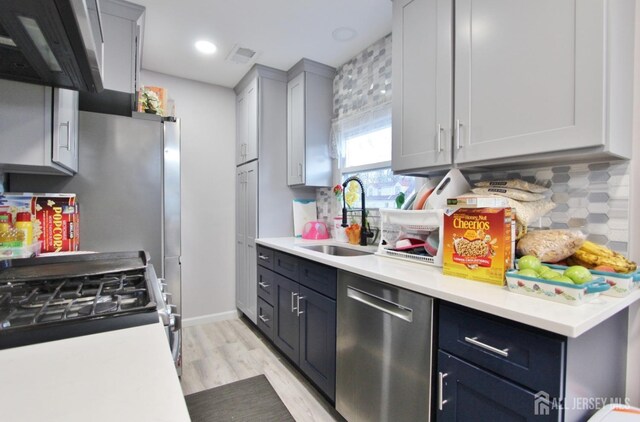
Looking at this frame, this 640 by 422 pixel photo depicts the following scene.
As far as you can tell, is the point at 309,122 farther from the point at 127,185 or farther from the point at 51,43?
the point at 51,43

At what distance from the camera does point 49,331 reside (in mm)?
710

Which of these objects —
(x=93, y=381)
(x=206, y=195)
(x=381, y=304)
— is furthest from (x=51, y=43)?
(x=206, y=195)

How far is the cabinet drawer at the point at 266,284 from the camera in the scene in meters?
2.47

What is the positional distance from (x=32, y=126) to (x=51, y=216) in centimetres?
53

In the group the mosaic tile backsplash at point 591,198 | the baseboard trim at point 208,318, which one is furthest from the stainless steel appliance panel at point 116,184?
the mosaic tile backsplash at point 591,198

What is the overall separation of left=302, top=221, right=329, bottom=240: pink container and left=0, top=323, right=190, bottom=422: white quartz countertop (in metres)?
2.04

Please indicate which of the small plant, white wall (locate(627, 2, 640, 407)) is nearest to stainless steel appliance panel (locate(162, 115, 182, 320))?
the small plant

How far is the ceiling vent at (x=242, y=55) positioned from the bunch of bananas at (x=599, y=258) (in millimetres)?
2576

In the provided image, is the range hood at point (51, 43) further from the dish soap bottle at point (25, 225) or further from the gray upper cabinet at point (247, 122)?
the gray upper cabinet at point (247, 122)

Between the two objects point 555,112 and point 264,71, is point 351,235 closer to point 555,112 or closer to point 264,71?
point 555,112

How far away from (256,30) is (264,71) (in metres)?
0.59

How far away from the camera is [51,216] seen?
67.2 inches

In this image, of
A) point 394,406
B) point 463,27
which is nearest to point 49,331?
point 394,406

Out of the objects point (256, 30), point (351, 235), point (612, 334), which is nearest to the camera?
point (612, 334)
